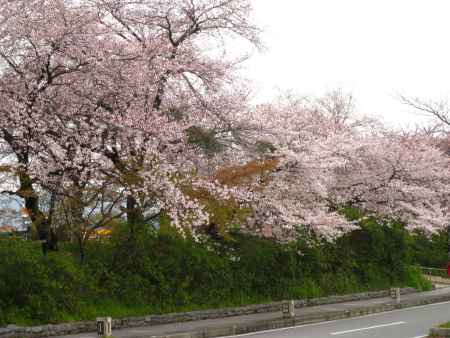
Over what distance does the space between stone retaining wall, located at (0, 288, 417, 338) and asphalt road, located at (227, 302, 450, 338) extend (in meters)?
2.42

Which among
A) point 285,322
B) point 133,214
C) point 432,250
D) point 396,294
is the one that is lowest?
point 285,322

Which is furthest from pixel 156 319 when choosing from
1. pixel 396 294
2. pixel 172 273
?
pixel 396 294

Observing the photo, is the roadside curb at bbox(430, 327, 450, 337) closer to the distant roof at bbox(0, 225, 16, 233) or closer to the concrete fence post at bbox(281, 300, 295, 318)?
the concrete fence post at bbox(281, 300, 295, 318)

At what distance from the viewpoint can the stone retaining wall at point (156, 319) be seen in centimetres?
1427

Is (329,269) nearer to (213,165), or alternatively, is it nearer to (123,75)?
(213,165)

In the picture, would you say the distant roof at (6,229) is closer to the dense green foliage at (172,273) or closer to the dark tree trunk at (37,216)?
the dark tree trunk at (37,216)

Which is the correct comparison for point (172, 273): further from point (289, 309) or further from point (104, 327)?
point (104, 327)

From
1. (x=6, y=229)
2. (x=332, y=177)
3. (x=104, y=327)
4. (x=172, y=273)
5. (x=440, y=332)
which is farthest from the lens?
(x=332, y=177)

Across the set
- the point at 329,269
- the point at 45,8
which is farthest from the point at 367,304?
the point at 45,8

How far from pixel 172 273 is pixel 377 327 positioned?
A: 5925 millimetres

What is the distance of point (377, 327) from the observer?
16.7 metres

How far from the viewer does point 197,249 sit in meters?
19.8

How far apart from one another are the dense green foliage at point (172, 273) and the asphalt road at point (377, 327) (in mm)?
3212

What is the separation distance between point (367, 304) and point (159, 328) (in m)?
9.58
